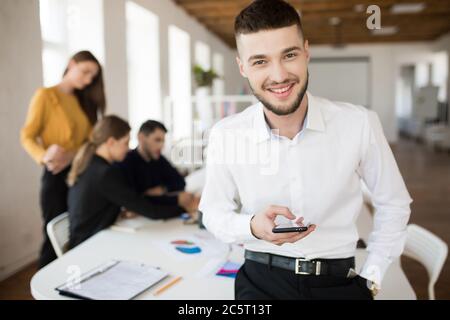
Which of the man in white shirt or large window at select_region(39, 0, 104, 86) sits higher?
large window at select_region(39, 0, 104, 86)

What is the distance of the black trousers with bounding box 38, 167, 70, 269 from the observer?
144cm

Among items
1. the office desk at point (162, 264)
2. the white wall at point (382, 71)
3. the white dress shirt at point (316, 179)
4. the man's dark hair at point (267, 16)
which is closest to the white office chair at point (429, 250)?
the office desk at point (162, 264)

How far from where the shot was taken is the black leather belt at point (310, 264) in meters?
1.15

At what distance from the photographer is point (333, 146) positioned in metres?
1.13

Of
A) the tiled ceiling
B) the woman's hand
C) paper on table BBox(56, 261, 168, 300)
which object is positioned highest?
the tiled ceiling

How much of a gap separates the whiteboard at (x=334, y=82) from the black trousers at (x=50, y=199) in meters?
0.85

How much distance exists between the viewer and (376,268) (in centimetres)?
116

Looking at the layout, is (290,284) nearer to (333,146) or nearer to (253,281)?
(253,281)

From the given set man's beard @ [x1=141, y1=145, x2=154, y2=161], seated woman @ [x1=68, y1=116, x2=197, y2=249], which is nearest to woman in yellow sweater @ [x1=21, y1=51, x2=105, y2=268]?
seated woman @ [x1=68, y1=116, x2=197, y2=249]

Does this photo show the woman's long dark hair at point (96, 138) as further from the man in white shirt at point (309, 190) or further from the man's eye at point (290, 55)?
the man's eye at point (290, 55)

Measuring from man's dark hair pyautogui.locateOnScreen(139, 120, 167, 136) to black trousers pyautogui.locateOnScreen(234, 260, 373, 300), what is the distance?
2.90 feet

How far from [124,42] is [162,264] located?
0.76m

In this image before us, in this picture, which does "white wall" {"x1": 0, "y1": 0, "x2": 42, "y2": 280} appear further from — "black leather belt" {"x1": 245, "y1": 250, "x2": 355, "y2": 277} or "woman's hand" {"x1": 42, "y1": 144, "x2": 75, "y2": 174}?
"black leather belt" {"x1": 245, "y1": 250, "x2": 355, "y2": 277}
